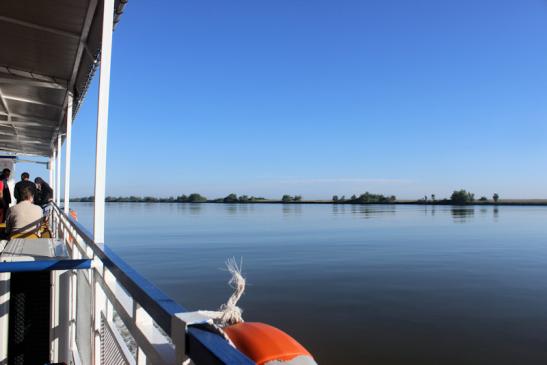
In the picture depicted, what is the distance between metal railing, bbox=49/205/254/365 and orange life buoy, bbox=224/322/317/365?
17 cm

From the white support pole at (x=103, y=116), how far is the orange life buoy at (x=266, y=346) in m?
1.69

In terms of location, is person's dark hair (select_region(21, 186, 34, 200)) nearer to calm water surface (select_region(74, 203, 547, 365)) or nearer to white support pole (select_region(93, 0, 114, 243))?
white support pole (select_region(93, 0, 114, 243))

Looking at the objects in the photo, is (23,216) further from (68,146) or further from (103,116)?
(103,116)

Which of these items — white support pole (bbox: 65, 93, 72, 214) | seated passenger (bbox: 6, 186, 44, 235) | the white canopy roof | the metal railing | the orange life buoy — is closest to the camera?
the metal railing

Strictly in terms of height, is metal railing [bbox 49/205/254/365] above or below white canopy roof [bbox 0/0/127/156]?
below

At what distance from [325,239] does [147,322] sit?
1787 cm

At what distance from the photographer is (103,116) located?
8.95 ft

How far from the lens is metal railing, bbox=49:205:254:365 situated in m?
0.87

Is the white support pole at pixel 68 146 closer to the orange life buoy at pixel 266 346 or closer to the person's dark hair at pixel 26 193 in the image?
the person's dark hair at pixel 26 193

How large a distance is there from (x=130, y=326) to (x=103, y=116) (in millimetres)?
1624

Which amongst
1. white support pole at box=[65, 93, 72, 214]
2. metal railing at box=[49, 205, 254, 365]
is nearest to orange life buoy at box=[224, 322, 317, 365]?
metal railing at box=[49, 205, 254, 365]

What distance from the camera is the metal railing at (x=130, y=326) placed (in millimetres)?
873

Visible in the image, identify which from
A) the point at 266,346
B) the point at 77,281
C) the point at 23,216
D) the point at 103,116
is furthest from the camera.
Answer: the point at 23,216

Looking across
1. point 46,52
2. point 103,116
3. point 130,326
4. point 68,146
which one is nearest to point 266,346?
point 130,326
